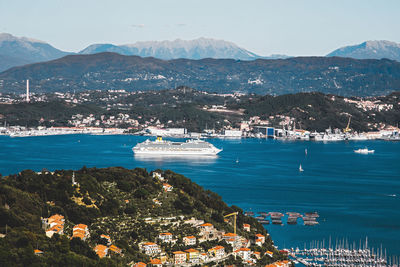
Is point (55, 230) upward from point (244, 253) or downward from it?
upward

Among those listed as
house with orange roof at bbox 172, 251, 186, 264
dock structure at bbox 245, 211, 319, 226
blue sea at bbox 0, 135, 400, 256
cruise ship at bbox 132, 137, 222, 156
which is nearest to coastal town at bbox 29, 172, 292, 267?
house with orange roof at bbox 172, 251, 186, 264

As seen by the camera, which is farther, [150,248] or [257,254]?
[257,254]

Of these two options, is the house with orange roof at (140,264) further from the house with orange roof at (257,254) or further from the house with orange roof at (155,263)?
the house with orange roof at (257,254)

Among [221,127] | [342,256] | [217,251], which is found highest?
[221,127]

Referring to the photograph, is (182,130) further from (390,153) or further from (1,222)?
(1,222)

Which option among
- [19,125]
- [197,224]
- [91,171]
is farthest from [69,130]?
[197,224]

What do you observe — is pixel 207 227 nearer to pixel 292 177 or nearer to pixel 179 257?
pixel 179 257

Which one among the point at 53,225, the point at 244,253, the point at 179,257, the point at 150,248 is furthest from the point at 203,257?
the point at 53,225

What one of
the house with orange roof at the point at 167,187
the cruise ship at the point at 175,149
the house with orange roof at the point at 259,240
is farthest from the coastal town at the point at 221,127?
the house with orange roof at the point at 259,240
